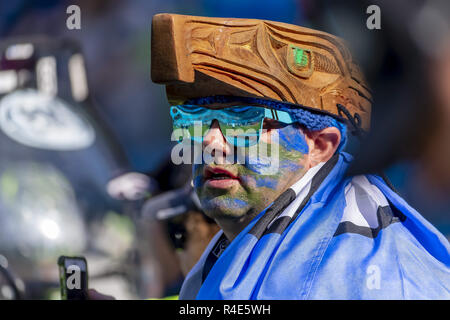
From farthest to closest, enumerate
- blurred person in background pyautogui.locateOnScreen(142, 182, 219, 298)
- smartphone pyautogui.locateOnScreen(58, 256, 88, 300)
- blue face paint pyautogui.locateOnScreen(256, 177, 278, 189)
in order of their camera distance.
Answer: blurred person in background pyautogui.locateOnScreen(142, 182, 219, 298) → smartphone pyautogui.locateOnScreen(58, 256, 88, 300) → blue face paint pyautogui.locateOnScreen(256, 177, 278, 189)

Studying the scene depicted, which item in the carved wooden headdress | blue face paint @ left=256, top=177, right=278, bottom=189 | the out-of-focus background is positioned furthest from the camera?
the out-of-focus background

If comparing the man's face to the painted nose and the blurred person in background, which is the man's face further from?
the blurred person in background

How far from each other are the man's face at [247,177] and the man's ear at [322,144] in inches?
2.4

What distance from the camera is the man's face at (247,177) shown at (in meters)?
1.89

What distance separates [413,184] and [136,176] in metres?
2.65

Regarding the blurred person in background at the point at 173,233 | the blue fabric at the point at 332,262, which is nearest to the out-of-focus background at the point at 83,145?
the blurred person in background at the point at 173,233

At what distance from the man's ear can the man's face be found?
0.06m

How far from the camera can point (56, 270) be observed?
4324 mm

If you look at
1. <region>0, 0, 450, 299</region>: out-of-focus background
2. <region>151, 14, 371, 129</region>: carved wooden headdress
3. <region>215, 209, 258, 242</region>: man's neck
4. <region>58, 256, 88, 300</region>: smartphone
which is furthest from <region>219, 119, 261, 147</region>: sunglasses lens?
<region>0, 0, 450, 299</region>: out-of-focus background

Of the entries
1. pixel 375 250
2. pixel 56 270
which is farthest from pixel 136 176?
pixel 375 250

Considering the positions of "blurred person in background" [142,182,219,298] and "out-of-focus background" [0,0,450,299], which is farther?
"out-of-focus background" [0,0,450,299]

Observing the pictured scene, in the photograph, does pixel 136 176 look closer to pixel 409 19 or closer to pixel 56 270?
pixel 56 270

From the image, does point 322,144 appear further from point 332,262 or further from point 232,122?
point 332,262

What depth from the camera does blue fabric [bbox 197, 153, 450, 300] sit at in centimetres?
160
